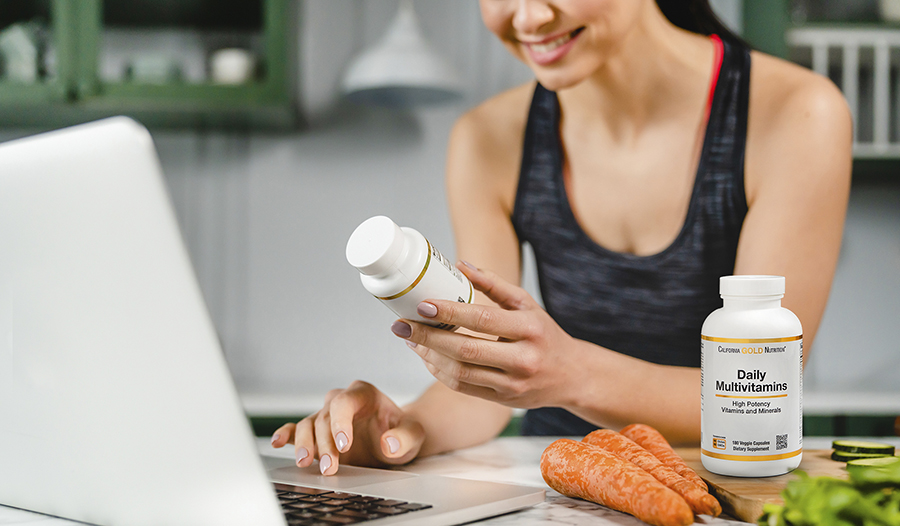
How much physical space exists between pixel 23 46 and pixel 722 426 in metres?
2.14

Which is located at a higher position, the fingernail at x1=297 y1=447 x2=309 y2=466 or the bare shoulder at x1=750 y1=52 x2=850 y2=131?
the bare shoulder at x1=750 y1=52 x2=850 y2=131

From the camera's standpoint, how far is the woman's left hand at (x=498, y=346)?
0.52 metres

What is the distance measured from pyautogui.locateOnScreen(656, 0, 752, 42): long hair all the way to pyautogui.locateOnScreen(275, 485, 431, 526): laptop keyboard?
86 centimetres

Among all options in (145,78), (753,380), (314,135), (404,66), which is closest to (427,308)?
(753,380)

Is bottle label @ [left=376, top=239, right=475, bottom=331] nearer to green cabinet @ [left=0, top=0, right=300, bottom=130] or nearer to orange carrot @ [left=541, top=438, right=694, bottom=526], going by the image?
orange carrot @ [left=541, top=438, right=694, bottom=526]

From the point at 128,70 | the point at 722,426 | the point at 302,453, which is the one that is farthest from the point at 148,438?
the point at 128,70

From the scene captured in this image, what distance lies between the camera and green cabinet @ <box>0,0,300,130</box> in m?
1.89

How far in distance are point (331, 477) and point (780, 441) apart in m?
0.38

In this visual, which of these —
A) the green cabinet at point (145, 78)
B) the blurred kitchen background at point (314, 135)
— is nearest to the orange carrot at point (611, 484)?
the blurred kitchen background at point (314, 135)

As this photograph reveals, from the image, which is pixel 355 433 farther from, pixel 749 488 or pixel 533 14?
pixel 533 14

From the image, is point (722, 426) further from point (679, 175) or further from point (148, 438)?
point (679, 175)

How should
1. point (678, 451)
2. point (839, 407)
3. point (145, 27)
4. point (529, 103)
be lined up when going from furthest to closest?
point (145, 27)
point (839, 407)
point (529, 103)
point (678, 451)

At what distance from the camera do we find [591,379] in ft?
2.24

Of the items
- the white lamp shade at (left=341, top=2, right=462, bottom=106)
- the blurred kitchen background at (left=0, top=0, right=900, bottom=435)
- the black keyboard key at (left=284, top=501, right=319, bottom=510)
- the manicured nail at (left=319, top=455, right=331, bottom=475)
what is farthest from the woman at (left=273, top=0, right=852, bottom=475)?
the blurred kitchen background at (left=0, top=0, right=900, bottom=435)
